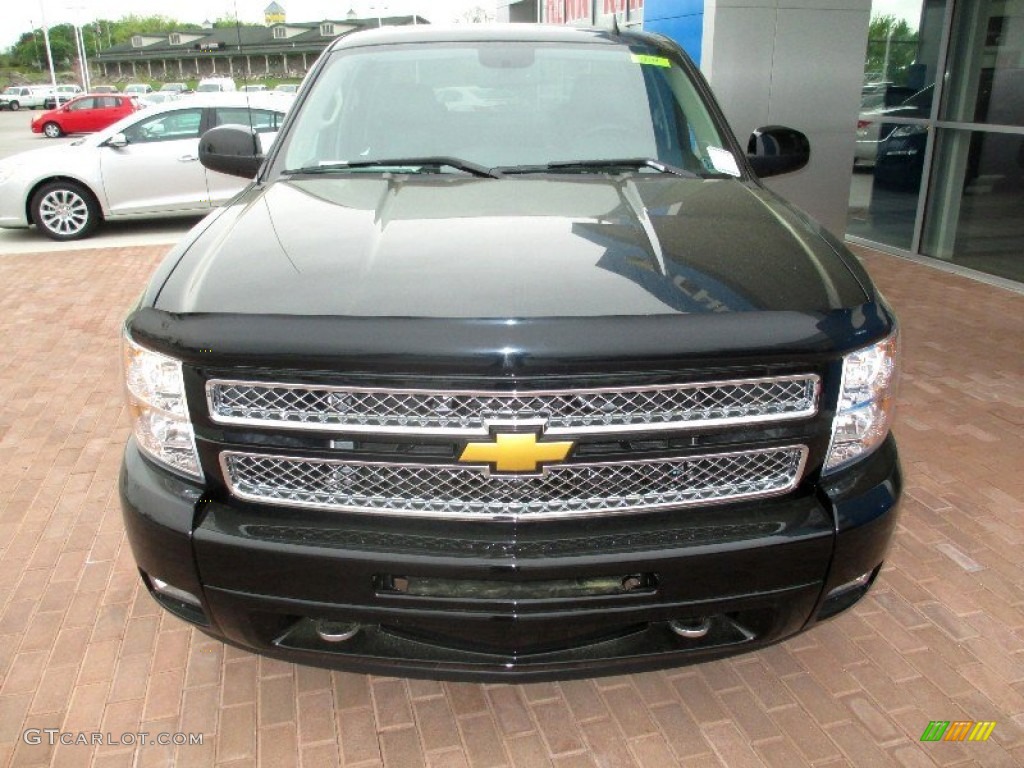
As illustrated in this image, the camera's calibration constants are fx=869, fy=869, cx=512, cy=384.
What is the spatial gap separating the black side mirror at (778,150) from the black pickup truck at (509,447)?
4.57ft

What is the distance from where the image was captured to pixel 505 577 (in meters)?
1.94

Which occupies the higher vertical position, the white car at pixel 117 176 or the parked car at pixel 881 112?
the parked car at pixel 881 112

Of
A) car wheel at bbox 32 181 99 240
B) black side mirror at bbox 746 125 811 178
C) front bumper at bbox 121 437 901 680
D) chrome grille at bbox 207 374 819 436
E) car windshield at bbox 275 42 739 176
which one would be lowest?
car wheel at bbox 32 181 99 240

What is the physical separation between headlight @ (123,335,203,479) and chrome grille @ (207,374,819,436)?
11 centimetres

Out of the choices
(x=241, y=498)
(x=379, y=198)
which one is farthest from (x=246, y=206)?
(x=241, y=498)

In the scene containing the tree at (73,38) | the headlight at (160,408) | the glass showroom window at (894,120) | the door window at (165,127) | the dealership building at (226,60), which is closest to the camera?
Result: the headlight at (160,408)

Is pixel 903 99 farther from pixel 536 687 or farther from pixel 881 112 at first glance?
pixel 536 687

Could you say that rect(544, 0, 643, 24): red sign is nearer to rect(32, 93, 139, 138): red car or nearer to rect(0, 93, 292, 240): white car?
rect(0, 93, 292, 240): white car

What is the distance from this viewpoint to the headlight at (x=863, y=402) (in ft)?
6.76

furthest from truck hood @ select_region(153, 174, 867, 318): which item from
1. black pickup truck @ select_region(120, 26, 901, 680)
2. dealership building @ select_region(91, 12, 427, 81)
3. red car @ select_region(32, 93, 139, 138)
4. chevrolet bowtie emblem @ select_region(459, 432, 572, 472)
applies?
dealership building @ select_region(91, 12, 427, 81)

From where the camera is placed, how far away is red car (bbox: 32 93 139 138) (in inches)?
1221

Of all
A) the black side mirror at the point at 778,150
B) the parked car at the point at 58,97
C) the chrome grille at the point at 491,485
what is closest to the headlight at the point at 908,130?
the black side mirror at the point at 778,150

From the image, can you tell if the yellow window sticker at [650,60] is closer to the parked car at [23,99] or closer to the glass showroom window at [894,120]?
the glass showroom window at [894,120]

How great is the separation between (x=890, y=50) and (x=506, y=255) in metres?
8.51
